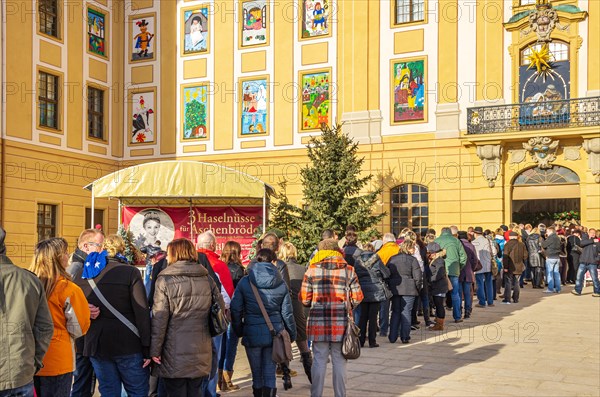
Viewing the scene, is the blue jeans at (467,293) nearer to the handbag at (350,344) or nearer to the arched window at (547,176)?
the handbag at (350,344)

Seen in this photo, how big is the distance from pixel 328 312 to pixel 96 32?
24360 mm

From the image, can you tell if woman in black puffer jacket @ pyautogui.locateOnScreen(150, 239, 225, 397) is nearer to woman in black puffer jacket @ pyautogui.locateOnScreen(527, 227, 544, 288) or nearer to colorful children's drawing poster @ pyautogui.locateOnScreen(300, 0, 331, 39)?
→ woman in black puffer jacket @ pyautogui.locateOnScreen(527, 227, 544, 288)

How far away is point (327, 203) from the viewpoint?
68.4ft

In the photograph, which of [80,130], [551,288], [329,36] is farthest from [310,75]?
[551,288]

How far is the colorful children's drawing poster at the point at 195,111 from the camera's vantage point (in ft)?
94.7

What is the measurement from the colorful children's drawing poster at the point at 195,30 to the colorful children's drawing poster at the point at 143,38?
147 cm

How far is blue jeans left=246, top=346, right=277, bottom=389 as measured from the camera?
7270 millimetres

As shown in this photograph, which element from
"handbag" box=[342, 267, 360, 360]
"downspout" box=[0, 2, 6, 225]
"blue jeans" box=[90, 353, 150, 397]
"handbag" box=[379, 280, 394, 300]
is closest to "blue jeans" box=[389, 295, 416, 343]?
"handbag" box=[379, 280, 394, 300]

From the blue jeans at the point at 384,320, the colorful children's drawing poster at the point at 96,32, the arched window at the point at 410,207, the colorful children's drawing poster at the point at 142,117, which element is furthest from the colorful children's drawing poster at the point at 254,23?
the blue jeans at the point at 384,320

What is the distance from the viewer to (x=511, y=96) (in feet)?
77.6

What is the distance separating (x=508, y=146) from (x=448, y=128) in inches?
81.0

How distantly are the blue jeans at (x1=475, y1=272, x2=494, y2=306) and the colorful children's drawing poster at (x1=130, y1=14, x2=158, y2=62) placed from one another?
60.5ft

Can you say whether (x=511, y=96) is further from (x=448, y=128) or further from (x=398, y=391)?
(x=398, y=391)

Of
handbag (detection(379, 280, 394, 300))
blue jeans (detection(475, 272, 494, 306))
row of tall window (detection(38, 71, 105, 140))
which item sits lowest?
blue jeans (detection(475, 272, 494, 306))
